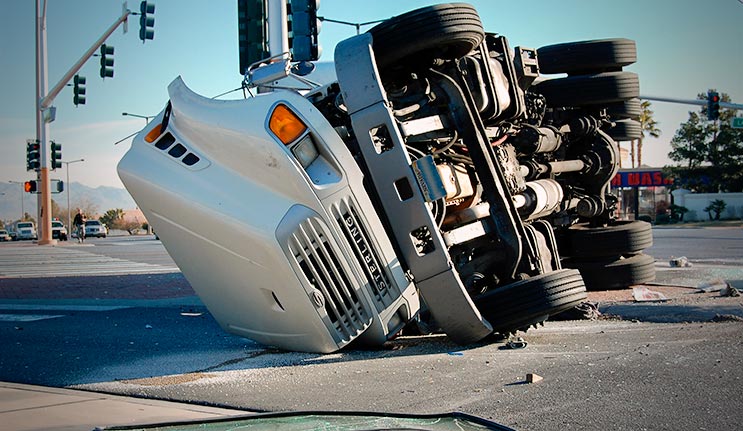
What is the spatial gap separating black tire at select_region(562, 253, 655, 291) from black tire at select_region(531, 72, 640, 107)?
5.97ft

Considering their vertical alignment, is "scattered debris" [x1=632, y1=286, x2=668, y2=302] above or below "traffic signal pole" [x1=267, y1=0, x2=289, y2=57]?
below

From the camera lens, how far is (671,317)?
7148mm

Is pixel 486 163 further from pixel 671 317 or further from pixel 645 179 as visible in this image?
pixel 645 179

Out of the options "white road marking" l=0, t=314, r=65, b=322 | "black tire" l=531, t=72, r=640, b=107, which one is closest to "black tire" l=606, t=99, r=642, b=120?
"black tire" l=531, t=72, r=640, b=107

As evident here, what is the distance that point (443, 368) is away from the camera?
5.13m

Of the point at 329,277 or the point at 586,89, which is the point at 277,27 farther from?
the point at 329,277

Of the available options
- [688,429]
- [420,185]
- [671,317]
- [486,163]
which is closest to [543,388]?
[688,429]

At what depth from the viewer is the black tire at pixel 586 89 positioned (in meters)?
9.06

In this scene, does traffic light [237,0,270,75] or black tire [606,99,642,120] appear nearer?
black tire [606,99,642,120]

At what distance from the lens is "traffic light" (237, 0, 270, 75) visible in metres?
12.9

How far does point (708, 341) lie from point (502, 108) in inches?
93.1

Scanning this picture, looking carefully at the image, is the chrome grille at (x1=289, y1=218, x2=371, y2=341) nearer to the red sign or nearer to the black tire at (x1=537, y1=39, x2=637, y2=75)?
the black tire at (x1=537, y1=39, x2=637, y2=75)

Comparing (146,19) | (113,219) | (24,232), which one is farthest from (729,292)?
(113,219)

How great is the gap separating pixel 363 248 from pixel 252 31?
862 centimetres
